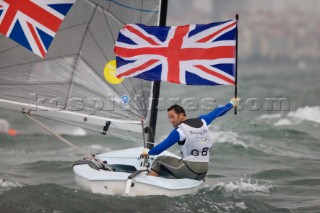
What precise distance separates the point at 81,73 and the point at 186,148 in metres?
2.16

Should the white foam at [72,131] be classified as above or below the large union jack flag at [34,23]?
below

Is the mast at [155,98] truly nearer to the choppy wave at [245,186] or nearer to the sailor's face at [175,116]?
the sailor's face at [175,116]

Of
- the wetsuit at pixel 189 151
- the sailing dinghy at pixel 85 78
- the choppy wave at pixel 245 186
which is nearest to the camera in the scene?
the wetsuit at pixel 189 151

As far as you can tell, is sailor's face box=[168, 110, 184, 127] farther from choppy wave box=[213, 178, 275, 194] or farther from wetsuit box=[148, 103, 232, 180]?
choppy wave box=[213, 178, 275, 194]

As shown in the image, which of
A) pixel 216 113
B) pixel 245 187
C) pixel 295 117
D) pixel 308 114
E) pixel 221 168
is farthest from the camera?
pixel 308 114

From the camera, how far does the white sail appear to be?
8.73m

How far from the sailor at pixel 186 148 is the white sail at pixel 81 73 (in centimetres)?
122

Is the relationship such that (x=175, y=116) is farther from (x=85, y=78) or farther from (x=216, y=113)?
(x=85, y=78)

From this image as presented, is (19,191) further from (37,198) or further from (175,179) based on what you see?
(175,179)

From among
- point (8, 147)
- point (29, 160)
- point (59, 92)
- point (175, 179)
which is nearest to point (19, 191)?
point (59, 92)

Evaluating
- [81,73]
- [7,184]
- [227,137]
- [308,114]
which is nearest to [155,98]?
[81,73]

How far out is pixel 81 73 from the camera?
9000mm

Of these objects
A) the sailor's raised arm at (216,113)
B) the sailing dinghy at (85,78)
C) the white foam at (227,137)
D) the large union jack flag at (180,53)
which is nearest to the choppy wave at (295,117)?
the white foam at (227,137)

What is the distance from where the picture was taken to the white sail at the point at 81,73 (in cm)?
873
